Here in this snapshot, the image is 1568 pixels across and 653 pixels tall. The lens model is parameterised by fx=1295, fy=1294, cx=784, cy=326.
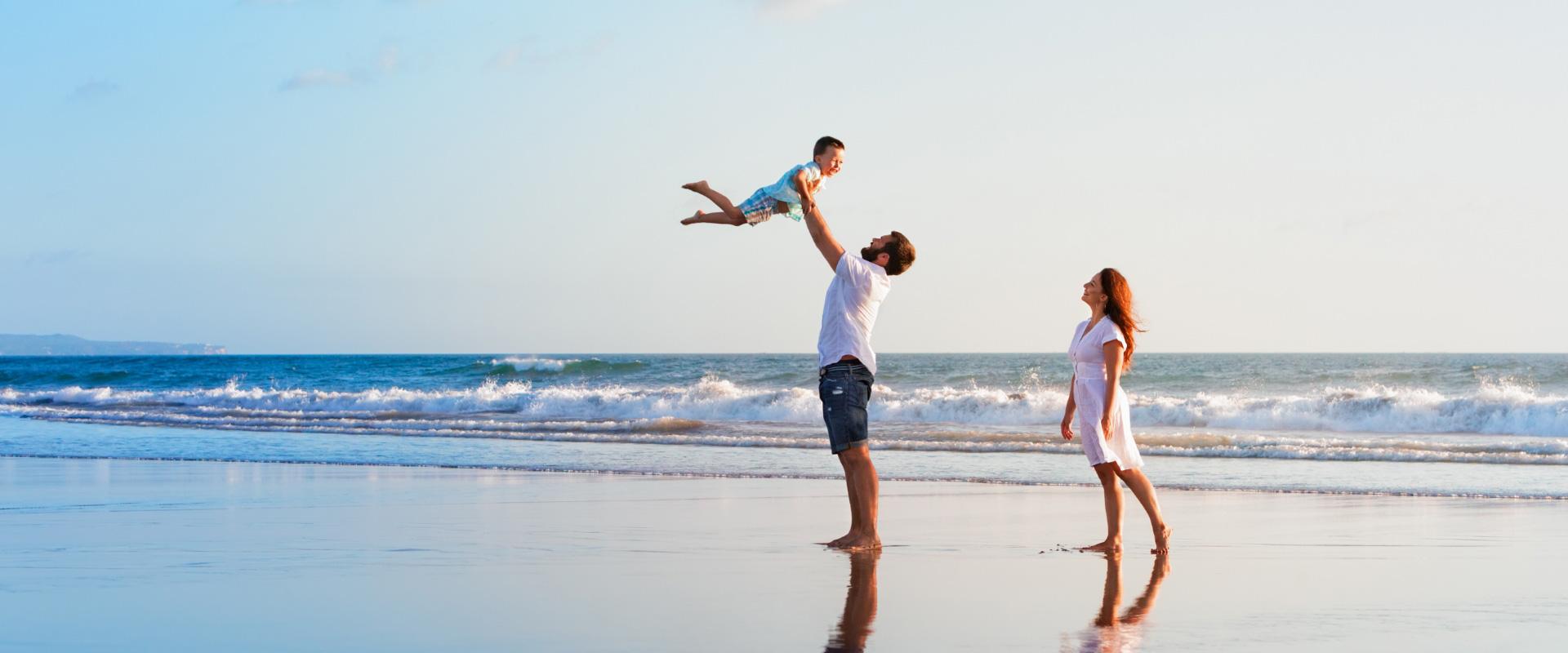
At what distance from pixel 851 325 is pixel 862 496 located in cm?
87

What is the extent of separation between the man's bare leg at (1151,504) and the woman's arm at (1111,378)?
0.25m

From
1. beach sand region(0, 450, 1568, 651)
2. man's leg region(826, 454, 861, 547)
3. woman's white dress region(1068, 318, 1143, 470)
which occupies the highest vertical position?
woman's white dress region(1068, 318, 1143, 470)

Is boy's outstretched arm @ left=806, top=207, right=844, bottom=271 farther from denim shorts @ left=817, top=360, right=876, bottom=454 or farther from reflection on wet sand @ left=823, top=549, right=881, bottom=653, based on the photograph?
reflection on wet sand @ left=823, top=549, right=881, bottom=653

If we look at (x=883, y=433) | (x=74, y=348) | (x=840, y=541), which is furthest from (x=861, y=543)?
(x=74, y=348)

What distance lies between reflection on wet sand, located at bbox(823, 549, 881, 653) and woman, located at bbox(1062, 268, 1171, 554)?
49.4 inches

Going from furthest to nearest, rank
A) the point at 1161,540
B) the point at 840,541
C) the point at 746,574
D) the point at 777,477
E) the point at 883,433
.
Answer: the point at 883,433 → the point at 777,477 → the point at 840,541 → the point at 1161,540 → the point at 746,574

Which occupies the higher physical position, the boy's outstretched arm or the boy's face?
the boy's face

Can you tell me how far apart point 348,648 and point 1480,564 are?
5132 millimetres

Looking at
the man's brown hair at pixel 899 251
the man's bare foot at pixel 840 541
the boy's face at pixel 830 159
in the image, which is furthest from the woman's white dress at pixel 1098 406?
the boy's face at pixel 830 159

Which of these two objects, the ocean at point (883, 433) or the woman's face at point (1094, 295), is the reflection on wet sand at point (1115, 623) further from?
the ocean at point (883, 433)

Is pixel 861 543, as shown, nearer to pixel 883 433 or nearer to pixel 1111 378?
pixel 1111 378

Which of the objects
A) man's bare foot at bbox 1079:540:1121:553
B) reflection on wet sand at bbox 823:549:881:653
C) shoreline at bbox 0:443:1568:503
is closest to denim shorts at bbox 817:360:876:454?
reflection on wet sand at bbox 823:549:881:653

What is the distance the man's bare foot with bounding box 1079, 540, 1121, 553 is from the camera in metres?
6.45

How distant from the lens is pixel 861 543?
648 centimetres
